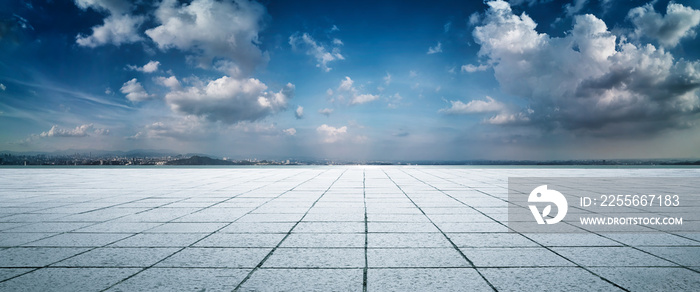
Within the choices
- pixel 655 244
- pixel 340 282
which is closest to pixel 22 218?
pixel 340 282

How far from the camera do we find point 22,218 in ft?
18.4

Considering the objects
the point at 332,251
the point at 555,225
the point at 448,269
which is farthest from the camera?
the point at 555,225

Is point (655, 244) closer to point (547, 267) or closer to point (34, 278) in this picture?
point (547, 267)

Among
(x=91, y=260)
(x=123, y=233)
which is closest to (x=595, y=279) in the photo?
(x=91, y=260)

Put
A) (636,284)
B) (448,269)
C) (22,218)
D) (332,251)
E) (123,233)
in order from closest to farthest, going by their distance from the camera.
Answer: (636,284), (448,269), (332,251), (123,233), (22,218)

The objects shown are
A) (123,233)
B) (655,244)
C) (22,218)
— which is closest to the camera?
(655,244)

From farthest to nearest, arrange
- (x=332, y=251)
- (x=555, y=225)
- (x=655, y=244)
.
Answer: (x=555, y=225), (x=655, y=244), (x=332, y=251)

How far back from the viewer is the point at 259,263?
10.6 feet

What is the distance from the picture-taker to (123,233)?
4.52 meters

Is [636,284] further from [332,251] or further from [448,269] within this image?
[332,251]

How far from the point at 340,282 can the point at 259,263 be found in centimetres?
92

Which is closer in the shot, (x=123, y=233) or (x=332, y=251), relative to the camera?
(x=332, y=251)

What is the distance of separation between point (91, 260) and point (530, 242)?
15.4 ft

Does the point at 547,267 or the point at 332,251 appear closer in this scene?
the point at 547,267
